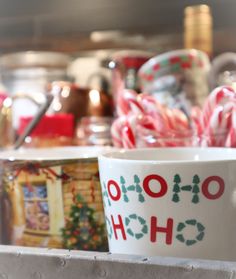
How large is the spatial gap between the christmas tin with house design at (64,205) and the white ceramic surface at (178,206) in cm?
7

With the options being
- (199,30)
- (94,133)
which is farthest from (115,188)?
(199,30)

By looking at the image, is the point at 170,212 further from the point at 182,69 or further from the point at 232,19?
the point at 232,19

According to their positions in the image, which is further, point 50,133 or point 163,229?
point 50,133

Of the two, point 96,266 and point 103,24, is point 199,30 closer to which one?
point 103,24

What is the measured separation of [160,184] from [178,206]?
0.05 ft

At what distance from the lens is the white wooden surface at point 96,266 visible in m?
0.25

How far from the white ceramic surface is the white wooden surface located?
1.3 inches

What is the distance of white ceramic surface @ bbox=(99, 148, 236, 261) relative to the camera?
0.94 feet

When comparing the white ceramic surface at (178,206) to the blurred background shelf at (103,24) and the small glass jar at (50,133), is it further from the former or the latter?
the blurred background shelf at (103,24)

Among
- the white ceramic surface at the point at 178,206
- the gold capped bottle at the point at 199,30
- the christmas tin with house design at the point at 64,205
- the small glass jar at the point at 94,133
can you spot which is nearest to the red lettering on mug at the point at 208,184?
the white ceramic surface at the point at 178,206

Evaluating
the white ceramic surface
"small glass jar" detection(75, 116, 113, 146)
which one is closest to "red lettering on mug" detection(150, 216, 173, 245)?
the white ceramic surface

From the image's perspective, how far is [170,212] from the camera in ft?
0.95

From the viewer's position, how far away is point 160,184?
0.95 ft

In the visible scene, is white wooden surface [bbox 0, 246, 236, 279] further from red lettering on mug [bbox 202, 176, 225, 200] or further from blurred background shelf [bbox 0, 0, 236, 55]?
blurred background shelf [bbox 0, 0, 236, 55]
